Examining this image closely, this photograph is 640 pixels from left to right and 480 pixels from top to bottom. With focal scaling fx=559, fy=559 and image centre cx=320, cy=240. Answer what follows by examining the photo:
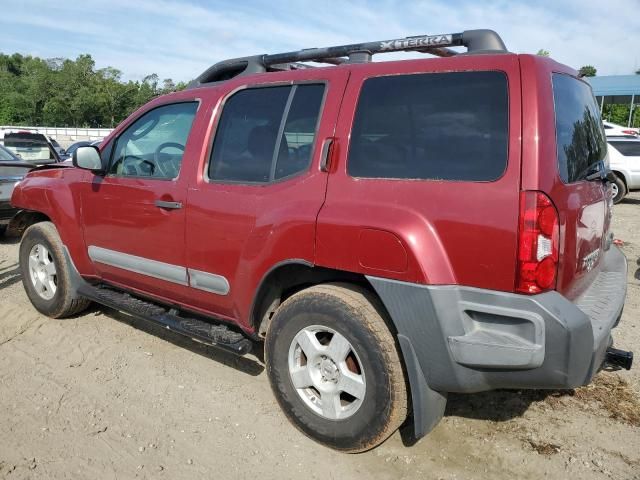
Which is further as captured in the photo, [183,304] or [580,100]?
[183,304]

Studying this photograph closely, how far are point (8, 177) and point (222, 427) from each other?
684cm

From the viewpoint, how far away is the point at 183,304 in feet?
12.4

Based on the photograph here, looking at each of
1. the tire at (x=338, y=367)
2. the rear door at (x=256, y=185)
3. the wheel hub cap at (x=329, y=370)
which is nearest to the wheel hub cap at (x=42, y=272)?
the rear door at (x=256, y=185)

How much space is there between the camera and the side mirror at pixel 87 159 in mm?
4074

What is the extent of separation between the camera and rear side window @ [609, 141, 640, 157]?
13.0 m

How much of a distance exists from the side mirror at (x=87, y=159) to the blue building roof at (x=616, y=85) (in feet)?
126

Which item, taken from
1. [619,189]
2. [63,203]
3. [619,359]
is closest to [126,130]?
[63,203]

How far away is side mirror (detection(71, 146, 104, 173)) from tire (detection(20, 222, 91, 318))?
906mm

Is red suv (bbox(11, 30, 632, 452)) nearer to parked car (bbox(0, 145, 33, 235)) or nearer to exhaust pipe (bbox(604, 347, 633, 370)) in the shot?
exhaust pipe (bbox(604, 347, 633, 370))

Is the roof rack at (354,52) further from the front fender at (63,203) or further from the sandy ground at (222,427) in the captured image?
the sandy ground at (222,427)

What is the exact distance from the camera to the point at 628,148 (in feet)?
43.2

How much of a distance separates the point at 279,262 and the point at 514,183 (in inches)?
50.6

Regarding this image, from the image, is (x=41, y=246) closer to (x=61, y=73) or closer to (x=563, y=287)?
(x=563, y=287)

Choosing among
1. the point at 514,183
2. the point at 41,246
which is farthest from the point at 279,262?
the point at 41,246
